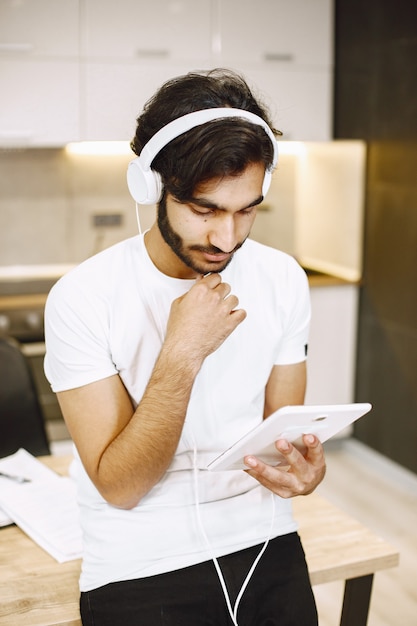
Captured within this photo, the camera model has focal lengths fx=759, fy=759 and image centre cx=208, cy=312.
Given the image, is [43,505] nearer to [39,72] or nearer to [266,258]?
[266,258]

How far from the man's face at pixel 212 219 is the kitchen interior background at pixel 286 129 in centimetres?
209

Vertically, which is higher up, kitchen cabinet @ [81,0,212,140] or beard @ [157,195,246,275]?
kitchen cabinet @ [81,0,212,140]

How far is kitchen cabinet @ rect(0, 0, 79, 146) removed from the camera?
315 cm

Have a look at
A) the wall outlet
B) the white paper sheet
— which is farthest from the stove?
the white paper sheet

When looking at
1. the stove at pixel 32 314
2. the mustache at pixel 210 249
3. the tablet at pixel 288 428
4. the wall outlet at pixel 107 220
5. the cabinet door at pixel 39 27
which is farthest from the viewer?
the wall outlet at pixel 107 220

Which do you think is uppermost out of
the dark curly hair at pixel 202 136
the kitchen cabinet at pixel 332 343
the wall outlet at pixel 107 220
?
the dark curly hair at pixel 202 136

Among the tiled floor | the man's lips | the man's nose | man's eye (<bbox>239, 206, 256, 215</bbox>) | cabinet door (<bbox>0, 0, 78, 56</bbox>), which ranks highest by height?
cabinet door (<bbox>0, 0, 78, 56</bbox>)

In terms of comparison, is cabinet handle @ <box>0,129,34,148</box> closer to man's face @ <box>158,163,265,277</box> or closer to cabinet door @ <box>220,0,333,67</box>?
cabinet door @ <box>220,0,333,67</box>

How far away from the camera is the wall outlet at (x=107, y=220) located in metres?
3.65

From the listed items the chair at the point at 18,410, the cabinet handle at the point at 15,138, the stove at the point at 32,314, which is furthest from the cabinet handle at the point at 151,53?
the chair at the point at 18,410

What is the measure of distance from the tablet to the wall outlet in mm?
2512

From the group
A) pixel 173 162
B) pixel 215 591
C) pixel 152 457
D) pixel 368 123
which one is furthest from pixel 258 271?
pixel 368 123

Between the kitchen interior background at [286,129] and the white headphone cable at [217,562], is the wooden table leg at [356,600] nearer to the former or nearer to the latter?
the white headphone cable at [217,562]

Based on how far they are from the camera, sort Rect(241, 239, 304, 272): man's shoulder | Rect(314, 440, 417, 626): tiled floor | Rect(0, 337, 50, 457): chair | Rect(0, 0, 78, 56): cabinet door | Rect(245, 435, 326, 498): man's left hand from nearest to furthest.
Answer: Rect(245, 435, 326, 498): man's left hand
Rect(241, 239, 304, 272): man's shoulder
Rect(0, 337, 50, 457): chair
Rect(314, 440, 417, 626): tiled floor
Rect(0, 0, 78, 56): cabinet door
